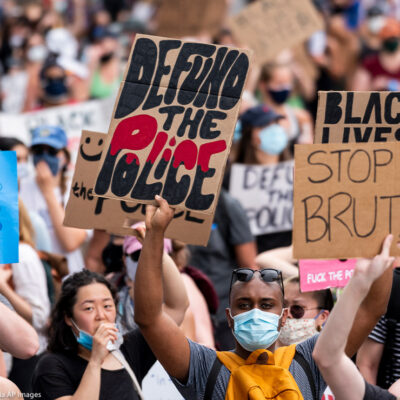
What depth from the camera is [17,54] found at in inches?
575

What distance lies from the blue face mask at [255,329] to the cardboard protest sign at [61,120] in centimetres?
562

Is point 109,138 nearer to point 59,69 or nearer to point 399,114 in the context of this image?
point 399,114

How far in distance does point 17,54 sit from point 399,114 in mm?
11067

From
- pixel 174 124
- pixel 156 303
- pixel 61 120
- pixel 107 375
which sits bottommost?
pixel 107 375

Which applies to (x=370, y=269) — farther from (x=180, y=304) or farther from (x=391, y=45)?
(x=391, y=45)

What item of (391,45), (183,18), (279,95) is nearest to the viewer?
(279,95)

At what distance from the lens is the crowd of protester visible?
3.70 m

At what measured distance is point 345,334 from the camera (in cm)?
351

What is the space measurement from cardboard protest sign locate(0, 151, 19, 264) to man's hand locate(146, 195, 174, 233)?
0.71m

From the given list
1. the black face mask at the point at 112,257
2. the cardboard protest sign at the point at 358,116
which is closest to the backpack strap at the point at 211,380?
the cardboard protest sign at the point at 358,116

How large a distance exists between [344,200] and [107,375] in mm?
1471

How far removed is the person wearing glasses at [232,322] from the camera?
3676 mm

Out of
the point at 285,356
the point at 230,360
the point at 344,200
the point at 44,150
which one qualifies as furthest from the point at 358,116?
the point at 44,150

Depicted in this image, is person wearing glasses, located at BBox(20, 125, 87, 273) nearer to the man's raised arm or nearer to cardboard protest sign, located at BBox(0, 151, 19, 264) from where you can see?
cardboard protest sign, located at BBox(0, 151, 19, 264)
